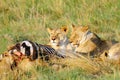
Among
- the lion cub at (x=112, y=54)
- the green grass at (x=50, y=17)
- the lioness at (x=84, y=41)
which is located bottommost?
the lion cub at (x=112, y=54)

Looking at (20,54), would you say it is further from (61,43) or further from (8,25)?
(8,25)

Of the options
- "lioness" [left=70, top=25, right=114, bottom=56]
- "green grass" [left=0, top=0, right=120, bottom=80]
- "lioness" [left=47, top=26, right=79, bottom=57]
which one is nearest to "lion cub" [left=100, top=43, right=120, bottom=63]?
"lioness" [left=70, top=25, right=114, bottom=56]

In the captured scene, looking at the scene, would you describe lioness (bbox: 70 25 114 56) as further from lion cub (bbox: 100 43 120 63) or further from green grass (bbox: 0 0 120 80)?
lion cub (bbox: 100 43 120 63)

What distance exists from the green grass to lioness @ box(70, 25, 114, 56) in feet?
1.76

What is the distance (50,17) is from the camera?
11070 mm

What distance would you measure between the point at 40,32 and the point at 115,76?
3994 millimetres

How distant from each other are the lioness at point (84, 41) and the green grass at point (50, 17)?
1.76ft

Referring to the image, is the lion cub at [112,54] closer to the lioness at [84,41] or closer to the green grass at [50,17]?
the lioness at [84,41]

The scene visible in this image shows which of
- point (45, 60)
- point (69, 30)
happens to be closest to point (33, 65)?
point (45, 60)

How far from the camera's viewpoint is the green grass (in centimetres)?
997

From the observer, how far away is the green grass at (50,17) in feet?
32.7

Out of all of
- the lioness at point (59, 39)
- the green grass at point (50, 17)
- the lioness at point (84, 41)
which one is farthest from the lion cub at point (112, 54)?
the green grass at point (50, 17)

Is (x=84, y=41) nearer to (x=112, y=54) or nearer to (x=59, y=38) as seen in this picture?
(x=59, y=38)

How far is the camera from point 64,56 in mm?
7223
